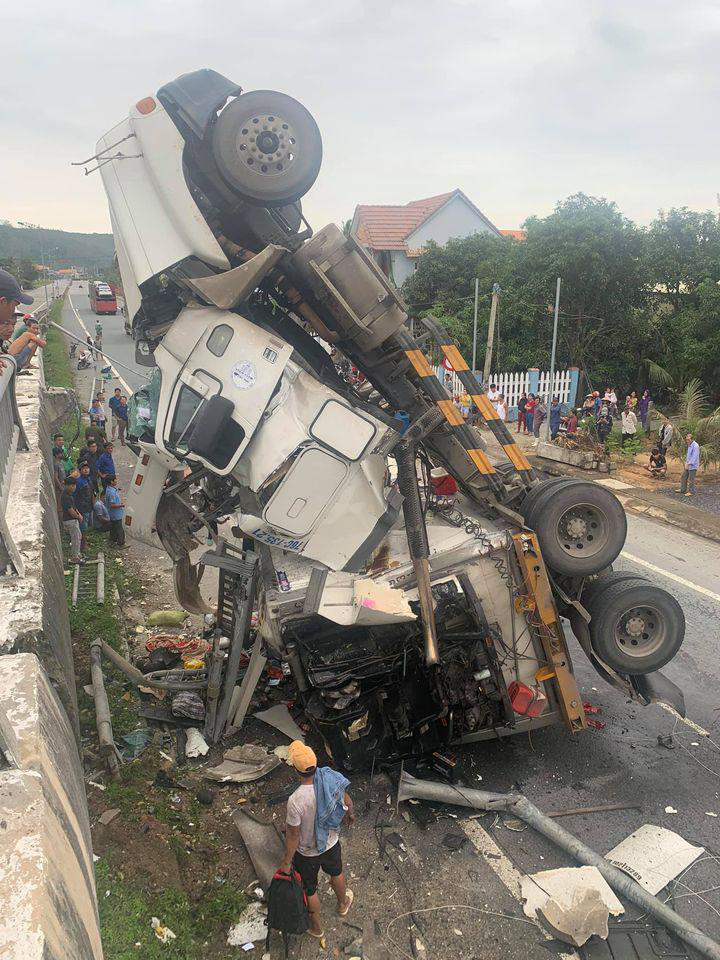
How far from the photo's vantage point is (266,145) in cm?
440

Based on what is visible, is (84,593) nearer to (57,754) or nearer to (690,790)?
(57,754)

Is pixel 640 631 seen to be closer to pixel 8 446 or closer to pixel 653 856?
pixel 653 856

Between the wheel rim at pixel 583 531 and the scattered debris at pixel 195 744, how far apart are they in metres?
3.27

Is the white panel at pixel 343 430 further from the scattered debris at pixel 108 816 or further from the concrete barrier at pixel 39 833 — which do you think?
the scattered debris at pixel 108 816

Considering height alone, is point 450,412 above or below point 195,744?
above

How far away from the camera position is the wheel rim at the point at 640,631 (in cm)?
533

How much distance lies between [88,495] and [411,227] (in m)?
25.7

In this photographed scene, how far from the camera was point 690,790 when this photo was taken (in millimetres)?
5281

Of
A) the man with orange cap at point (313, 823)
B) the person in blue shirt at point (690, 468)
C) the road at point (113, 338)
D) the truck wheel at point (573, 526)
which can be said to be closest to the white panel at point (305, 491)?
the man with orange cap at point (313, 823)

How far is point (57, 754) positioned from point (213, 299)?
2908mm

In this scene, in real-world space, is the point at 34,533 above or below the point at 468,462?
below

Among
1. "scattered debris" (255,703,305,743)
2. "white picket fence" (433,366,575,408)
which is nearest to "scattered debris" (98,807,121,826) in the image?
"scattered debris" (255,703,305,743)

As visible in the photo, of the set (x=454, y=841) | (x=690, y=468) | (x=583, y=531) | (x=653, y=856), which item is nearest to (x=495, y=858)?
(x=454, y=841)

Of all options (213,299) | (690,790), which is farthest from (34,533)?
(690,790)
